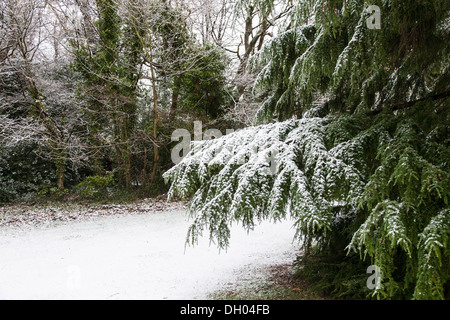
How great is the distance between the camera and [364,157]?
2436 mm

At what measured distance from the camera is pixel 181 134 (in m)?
10.6

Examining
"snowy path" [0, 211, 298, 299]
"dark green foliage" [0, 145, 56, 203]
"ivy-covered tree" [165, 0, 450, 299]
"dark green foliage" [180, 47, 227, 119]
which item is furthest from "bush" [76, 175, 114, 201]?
"ivy-covered tree" [165, 0, 450, 299]

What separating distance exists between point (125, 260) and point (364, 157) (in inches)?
166

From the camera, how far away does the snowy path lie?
4.05m

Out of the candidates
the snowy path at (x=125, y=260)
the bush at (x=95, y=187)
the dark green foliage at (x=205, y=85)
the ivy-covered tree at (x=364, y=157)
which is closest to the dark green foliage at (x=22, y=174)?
the bush at (x=95, y=187)

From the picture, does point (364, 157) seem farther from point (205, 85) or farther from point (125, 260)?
point (205, 85)

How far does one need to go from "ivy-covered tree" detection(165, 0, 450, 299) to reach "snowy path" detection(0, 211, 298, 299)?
5.32ft

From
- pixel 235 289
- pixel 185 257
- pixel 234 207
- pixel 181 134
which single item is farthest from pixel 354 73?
pixel 181 134

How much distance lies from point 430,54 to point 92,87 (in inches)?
362

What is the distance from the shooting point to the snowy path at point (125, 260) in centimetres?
405

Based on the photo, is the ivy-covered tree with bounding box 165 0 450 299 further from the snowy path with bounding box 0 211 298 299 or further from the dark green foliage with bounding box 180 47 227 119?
the dark green foliage with bounding box 180 47 227 119

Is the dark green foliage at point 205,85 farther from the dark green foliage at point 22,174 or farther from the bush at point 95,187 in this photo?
the dark green foliage at point 22,174

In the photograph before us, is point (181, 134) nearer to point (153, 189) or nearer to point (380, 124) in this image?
point (153, 189)

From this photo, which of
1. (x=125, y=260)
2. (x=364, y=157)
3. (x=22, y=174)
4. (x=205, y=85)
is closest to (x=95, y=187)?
(x=22, y=174)
